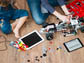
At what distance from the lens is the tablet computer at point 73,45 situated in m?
1.55

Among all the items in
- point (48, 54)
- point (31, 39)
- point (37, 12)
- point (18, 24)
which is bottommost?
point (48, 54)

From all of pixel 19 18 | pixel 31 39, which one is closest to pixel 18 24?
pixel 19 18

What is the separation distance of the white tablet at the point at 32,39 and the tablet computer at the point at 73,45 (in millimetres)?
323

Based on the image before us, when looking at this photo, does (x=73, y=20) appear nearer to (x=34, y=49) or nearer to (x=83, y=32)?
(x=83, y=32)

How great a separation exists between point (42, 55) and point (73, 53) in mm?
371

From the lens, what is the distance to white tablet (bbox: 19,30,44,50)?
1.56 m

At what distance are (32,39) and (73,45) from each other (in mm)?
509

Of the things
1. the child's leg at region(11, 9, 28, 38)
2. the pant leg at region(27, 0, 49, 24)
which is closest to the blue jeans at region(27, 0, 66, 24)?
the pant leg at region(27, 0, 49, 24)

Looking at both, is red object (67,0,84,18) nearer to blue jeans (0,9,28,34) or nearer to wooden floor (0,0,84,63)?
wooden floor (0,0,84,63)

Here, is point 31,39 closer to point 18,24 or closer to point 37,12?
point 18,24

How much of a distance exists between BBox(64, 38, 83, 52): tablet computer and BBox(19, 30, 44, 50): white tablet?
0.32 meters

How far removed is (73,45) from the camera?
157cm

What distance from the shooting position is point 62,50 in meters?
1.54

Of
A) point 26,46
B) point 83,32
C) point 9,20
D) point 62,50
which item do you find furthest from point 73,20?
point 9,20
